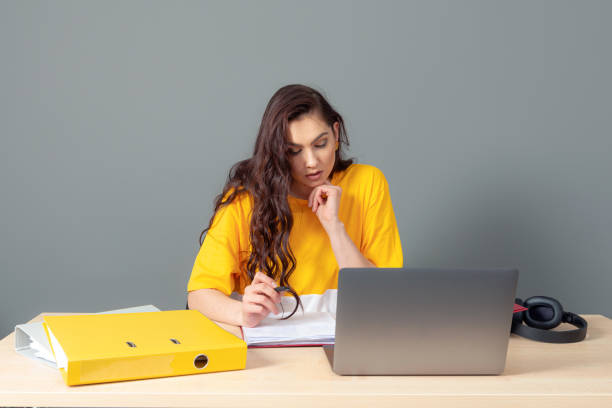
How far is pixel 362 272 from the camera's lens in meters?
0.88

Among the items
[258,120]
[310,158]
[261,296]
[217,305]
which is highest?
[258,120]

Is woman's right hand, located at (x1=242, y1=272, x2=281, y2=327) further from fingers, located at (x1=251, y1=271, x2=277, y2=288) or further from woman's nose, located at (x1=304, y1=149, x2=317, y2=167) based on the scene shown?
woman's nose, located at (x1=304, y1=149, x2=317, y2=167)

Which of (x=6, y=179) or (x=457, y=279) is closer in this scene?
(x=457, y=279)

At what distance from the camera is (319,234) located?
179 cm

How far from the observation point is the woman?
1621 mm

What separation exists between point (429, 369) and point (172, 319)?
1.75ft

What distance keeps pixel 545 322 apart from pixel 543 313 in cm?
4

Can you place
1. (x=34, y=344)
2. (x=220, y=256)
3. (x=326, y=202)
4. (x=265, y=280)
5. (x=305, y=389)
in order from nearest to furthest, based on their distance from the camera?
(x=305, y=389) → (x=34, y=344) → (x=265, y=280) → (x=220, y=256) → (x=326, y=202)

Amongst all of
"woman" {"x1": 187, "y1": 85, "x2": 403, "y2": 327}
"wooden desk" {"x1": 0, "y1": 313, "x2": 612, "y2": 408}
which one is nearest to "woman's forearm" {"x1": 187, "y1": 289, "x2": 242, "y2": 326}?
"woman" {"x1": 187, "y1": 85, "x2": 403, "y2": 327}

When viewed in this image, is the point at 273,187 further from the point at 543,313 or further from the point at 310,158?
the point at 543,313

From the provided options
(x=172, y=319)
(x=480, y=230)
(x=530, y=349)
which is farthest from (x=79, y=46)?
(x=530, y=349)

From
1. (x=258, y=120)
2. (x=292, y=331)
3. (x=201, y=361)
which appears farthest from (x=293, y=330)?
(x=258, y=120)

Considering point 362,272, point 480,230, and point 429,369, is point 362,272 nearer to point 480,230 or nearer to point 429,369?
point 429,369

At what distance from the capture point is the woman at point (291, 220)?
1.62 meters
